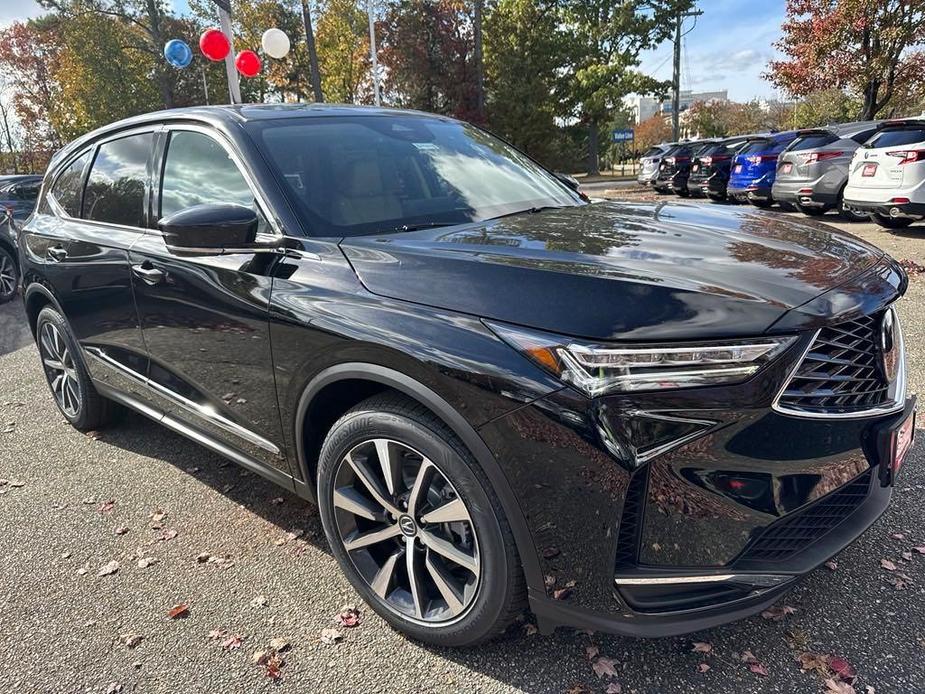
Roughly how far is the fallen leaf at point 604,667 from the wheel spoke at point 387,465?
85 centimetres

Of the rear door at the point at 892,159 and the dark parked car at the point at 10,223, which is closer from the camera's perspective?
the rear door at the point at 892,159

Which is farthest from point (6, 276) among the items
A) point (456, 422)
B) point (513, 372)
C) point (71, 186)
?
point (513, 372)

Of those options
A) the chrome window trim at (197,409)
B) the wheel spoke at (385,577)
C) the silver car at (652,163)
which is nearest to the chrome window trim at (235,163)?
the chrome window trim at (197,409)

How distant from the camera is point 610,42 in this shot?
105 feet

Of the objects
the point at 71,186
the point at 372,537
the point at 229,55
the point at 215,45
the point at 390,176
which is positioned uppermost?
the point at 215,45

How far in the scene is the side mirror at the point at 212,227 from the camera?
89.3 inches

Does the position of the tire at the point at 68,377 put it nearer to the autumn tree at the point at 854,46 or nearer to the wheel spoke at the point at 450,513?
the wheel spoke at the point at 450,513

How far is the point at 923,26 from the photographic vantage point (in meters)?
17.3

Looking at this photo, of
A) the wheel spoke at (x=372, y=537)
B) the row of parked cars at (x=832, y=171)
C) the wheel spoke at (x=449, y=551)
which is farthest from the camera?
the row of parked cars at (x=832, y=171)

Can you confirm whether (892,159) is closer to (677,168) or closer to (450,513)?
(450,513)

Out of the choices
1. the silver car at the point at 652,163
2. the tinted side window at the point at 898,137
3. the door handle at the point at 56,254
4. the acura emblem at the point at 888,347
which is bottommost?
the acura emblem at the point at 888,347

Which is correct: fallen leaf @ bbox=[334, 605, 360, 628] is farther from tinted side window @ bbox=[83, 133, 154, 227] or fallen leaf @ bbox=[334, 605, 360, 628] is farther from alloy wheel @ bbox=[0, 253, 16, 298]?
alloy wheel @ bbox=[0, 253, 16, 298]

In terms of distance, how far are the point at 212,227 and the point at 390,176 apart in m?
0.83

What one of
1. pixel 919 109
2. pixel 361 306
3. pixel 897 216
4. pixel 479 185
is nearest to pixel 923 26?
pixel 897 216
